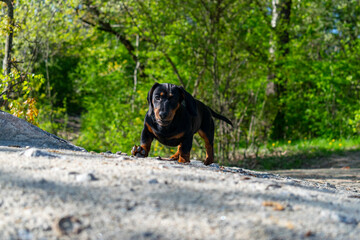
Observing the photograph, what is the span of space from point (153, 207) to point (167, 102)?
2220 mm

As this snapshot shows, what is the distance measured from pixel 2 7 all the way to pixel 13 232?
7.80 m

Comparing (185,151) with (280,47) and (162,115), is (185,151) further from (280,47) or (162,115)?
(280,47)

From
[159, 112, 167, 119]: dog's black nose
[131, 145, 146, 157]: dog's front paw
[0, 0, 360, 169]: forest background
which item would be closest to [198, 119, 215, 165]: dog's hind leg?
[131, 145, 146, 157]: dog's front paw

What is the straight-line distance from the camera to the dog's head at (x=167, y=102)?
433 centimetres

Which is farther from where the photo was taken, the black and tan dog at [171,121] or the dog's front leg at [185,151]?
the dog's front leg at [185,151]

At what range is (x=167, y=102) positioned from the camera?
174 inches

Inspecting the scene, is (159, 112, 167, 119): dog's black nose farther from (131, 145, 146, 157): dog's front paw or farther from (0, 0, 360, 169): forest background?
(0, 0, 360, 169): forest background

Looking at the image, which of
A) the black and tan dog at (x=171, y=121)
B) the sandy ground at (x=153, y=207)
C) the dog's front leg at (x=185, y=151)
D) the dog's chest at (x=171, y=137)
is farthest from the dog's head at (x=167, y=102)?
the sandy ground at (x=153, y=207)

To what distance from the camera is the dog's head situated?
4.33 m

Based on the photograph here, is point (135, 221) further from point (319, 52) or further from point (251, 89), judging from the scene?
point (319, 52)

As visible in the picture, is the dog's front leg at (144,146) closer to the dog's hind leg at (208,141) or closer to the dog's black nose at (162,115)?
the dog's black nose at (162,115)

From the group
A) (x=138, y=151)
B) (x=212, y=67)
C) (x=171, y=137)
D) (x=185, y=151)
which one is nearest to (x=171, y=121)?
(x=171, y=137)

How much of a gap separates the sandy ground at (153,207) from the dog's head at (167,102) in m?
1.34

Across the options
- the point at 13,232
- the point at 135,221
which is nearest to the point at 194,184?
the point at 135,221
